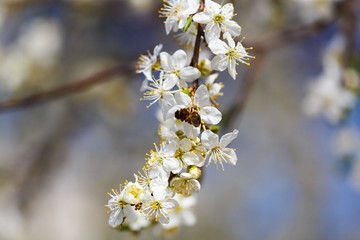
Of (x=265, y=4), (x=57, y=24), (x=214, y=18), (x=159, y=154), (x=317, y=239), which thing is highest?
(x=57, y=24)

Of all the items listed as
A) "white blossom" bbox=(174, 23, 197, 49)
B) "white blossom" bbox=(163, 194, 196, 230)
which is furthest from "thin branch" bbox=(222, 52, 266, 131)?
"white blossom" bbox=(174, 23, 197, 49)

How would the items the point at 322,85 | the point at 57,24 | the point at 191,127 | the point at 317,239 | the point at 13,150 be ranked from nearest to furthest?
the point at 191,127
the point at 322,85
the point at 57,24
the point at 13,150
the point at 317,239

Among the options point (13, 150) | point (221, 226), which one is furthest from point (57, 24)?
point (221, 226)

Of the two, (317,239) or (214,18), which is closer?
(214,18)

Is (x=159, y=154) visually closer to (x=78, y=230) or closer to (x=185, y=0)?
(x=185, y=0)

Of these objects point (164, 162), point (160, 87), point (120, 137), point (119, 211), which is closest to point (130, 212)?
point (119, 211)

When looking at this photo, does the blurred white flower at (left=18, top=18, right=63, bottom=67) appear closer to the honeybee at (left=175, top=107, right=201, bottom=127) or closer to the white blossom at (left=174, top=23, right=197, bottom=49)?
the white blossom at (left=174, top=23, right=197, bottom=49)
